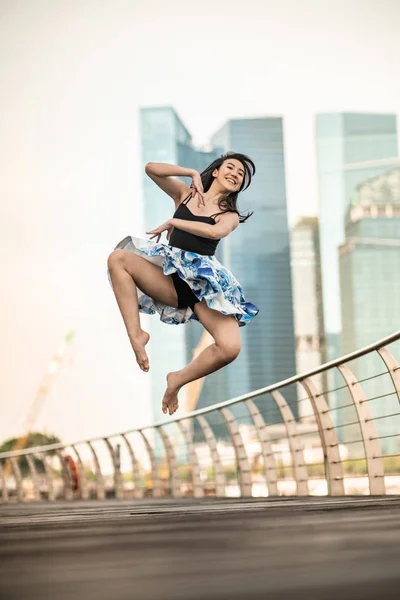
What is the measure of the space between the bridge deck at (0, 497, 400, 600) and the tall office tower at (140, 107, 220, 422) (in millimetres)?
107201

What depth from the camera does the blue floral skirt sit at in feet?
11.1

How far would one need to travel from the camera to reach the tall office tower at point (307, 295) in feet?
392

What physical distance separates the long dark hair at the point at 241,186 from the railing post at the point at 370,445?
2.84ft

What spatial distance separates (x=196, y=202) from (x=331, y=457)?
140 cm

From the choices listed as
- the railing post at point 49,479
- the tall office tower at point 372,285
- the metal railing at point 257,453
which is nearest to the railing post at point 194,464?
the metal railing at point 257,453

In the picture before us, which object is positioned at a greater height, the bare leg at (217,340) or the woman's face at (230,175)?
the woman's face at (230,175)

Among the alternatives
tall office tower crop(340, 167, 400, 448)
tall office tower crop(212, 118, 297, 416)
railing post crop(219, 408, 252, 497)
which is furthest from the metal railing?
tall office tower crop(212, 118, 297, 416)

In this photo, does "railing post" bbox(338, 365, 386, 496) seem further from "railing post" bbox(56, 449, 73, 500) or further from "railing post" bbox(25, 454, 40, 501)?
"railing post" bbox(25, 454, 40, 501)

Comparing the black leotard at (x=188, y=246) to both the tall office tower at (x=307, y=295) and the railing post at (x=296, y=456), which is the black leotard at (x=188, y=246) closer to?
the railing post at (x=296, y=456)

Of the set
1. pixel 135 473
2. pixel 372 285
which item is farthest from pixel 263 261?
pixel 135 473

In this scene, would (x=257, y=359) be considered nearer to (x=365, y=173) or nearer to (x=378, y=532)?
(x=365, y=173)

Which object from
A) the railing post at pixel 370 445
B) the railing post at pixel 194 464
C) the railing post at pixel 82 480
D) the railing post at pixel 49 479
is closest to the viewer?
the railing post at pixel 370 445

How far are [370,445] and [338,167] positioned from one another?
405ft

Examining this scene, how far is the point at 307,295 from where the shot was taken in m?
127
